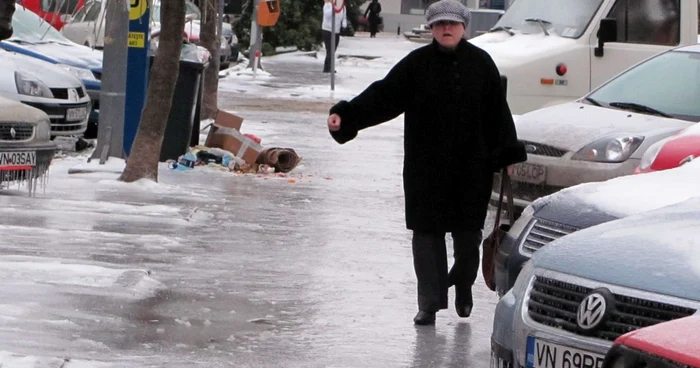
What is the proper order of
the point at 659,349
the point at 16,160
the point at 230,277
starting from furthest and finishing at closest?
the point at 16,160, the point at 230,277, the point at 659,349

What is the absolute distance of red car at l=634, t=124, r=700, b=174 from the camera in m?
9.44

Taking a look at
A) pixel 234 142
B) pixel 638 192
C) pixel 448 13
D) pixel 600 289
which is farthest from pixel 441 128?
pixel 234 142

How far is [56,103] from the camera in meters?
15.0

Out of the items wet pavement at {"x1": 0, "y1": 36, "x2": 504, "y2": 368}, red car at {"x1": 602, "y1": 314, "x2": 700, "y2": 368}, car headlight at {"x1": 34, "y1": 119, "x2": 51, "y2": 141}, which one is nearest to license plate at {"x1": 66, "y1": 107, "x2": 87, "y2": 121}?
wet pavement at {"x1": 0, "y1": 36, "x2": 504, "y2": 368}

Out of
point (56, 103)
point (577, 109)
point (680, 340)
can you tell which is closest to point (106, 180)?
point (56, 103)

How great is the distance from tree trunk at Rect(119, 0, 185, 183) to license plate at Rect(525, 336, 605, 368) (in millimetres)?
7638

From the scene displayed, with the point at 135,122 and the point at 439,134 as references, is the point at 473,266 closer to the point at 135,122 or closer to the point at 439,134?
the point at 439,134

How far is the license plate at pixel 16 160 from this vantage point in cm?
1141

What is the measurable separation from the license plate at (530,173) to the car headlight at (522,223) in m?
3.62

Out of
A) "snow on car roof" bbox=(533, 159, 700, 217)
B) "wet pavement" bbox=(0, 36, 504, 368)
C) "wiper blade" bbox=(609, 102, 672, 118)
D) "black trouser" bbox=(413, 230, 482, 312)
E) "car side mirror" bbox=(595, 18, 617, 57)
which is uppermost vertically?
"car side mirror" bbox=(595, 18, 617, 57)

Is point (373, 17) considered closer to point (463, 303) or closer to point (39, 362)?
point (463, 303)

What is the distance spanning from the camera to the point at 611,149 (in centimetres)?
1110

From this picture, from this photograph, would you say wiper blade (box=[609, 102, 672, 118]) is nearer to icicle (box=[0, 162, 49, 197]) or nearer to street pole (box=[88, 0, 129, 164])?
street pole (box=[88, 0, 129, 164])

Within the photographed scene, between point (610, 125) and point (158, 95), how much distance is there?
3.82 metres
